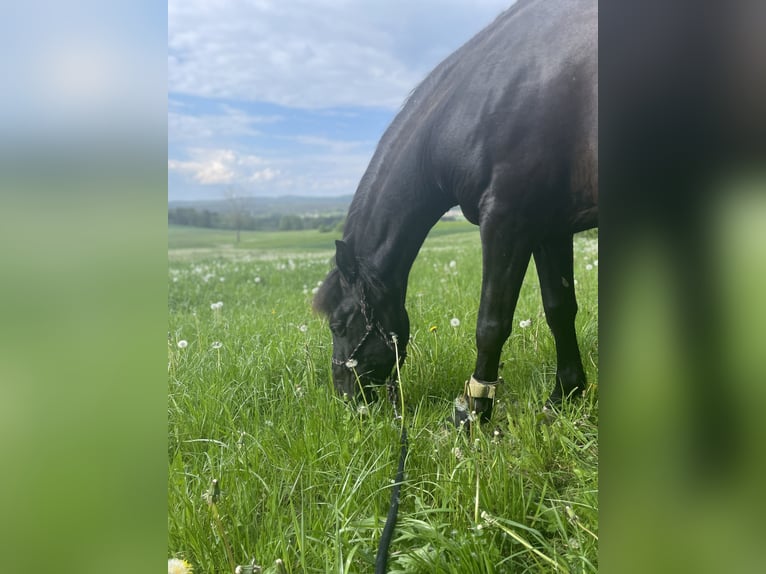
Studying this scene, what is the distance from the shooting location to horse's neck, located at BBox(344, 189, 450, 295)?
5.81 ft

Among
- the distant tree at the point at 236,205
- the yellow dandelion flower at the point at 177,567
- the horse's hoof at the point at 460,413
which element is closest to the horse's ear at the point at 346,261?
the distant tree at the point at 236,205

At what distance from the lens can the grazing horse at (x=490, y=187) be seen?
1444mm

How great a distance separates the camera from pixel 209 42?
1.41 metres

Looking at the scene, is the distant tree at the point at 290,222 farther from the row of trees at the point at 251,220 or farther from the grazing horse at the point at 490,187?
the grazing horse at the point at 490,187

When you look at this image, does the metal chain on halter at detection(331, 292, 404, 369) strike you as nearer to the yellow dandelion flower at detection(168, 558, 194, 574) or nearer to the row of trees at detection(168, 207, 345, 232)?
the row of trees at detection(168, 207, 345, 232)

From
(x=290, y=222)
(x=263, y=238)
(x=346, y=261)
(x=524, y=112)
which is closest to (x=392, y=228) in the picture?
(x=346, y=261)

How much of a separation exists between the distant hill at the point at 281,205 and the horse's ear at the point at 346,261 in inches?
5.1

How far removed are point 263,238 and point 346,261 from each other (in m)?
0.31

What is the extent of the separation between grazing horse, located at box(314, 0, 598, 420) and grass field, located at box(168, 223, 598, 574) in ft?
0.31
